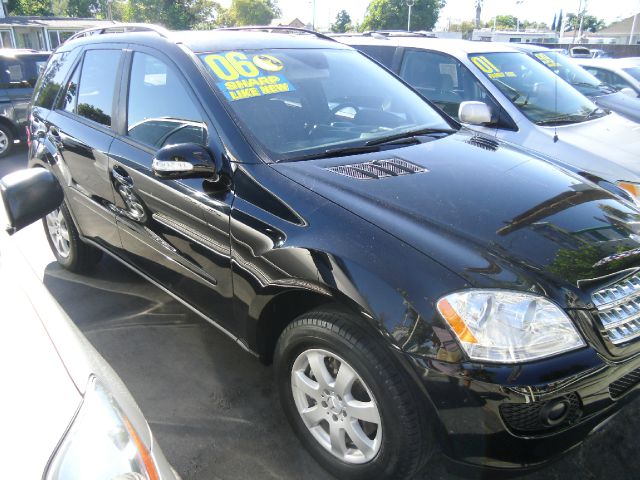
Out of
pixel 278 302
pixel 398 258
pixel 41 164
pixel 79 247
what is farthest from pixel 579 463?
pixel 41 164

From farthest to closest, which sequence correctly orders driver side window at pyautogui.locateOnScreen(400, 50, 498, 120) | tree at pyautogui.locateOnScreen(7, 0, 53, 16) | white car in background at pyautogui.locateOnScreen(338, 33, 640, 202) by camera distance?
tree at pyautogui.locateOnScreen(7, 0, 53, 16) → driver side window at pyautogui.locateOnScreen(400, 50, 498, 120) → white car in background at pyautogui.locateOnScreen(338, 33, 640, 202)

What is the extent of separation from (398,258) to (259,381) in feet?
4.67

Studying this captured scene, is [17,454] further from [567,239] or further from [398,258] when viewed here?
[567,239]

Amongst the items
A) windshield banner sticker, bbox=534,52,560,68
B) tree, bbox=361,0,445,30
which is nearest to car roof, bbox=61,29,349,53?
windshield banner sticker, bbox=534,52,560,68

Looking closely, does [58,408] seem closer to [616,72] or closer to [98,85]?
[98,85]

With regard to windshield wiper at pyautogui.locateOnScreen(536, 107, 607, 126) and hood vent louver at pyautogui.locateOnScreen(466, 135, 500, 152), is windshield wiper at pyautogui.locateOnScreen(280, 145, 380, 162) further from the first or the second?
windshield wiper at pyautogui.locateOnScreen(536, 107, 607, 126)

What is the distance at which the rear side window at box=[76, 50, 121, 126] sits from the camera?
335 centimetres

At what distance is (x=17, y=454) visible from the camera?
1.12 m

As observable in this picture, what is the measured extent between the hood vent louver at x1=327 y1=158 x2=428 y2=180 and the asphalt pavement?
1.20 metres

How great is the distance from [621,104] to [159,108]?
18.8 ft

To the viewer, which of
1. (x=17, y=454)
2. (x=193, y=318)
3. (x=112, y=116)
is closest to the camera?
(x=17, y=454)

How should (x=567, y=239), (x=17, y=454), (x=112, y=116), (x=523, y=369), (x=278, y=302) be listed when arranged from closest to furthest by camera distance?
(x=17, y=454) < (x=523, y=369) < (x=567, y=239) < (x=278, y=302) < (x=112, y=116)

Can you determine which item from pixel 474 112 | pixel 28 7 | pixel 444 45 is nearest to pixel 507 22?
pixel 28 7

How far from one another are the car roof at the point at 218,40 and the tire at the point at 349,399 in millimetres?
1636
